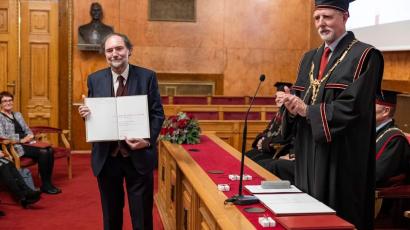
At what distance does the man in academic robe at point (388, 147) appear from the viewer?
3.48 metres

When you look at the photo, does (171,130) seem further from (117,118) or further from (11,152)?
(11,152)

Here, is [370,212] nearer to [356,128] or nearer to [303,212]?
[356,128]

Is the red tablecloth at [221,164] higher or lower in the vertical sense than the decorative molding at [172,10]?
lower

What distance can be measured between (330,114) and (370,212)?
1.93ft

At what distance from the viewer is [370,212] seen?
8.23 feet

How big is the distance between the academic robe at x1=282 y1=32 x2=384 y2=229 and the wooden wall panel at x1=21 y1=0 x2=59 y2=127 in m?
6.95

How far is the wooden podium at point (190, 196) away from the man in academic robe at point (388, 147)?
833mm

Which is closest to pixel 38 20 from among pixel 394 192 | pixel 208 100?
pixel 208 100

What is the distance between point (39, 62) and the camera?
28.5 ft

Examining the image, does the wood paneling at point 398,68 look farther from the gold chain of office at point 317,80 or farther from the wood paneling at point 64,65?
the wood paneling at point 64,65

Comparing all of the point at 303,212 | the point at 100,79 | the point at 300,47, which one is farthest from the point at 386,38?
the point at 303,212

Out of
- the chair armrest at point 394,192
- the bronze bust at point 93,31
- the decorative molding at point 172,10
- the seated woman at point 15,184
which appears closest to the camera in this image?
the chair armrest at point 394,192

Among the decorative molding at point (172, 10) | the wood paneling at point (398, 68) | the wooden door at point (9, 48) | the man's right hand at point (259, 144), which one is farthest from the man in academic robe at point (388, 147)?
the wooden door at point (9, 48)

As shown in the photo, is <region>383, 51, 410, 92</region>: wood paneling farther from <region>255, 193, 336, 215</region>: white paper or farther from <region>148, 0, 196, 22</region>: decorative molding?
<region>255, 193, 336, 215</region>: white paper
